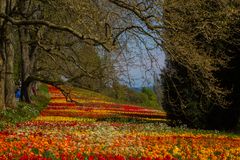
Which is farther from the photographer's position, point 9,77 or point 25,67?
point 25,67

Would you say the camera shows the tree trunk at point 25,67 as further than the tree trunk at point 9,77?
Yes

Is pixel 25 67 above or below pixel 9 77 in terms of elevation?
above

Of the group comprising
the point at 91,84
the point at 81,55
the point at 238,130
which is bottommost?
the point at 238,130

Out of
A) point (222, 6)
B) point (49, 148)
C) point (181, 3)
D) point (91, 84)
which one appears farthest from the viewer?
point (91, 84)

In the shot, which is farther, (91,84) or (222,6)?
(91,84)

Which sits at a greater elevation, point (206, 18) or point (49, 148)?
point (206, 18)

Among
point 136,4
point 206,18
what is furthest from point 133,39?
point 206,18

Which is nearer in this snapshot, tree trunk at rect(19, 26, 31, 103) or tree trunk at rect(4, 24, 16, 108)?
tree trunk at rect(4, 24, 16, 108)

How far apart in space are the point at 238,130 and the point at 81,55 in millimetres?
10648

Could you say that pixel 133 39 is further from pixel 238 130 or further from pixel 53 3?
pixel 238 130

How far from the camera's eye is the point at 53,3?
1594 cm

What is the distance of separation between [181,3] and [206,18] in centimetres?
101

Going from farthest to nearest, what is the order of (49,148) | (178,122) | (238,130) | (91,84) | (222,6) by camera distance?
(91,84)
(178,122)
(238,130)
(222,6)
(49,148)

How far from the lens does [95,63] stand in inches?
1096
